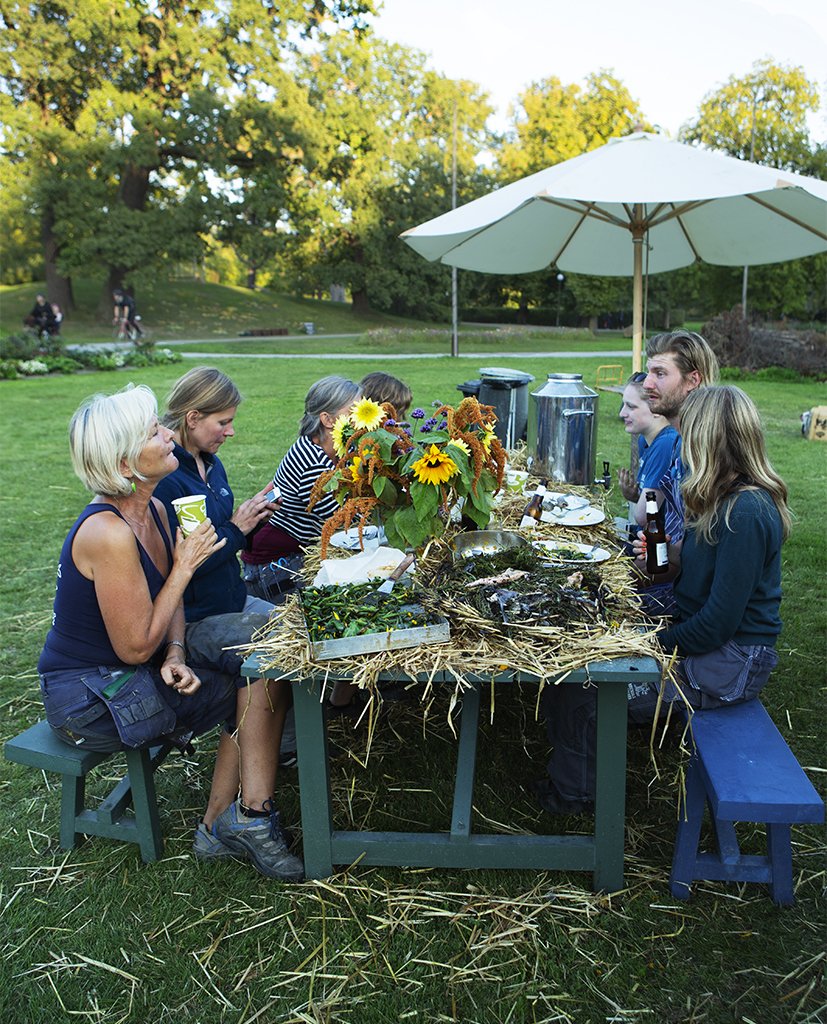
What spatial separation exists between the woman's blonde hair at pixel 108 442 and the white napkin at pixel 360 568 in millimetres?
694

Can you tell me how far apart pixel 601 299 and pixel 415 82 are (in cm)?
1504

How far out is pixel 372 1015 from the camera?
2.24m

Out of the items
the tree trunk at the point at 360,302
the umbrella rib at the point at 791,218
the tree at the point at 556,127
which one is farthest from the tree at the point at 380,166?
the umbrella rib at the point at 791,218

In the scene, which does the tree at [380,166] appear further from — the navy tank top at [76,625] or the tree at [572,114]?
the navy tank top at [76,625]

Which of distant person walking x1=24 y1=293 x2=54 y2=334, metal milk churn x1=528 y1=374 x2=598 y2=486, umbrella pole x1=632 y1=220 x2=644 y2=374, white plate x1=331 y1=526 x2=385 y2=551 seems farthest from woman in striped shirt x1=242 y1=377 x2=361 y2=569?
distant person walking x1=24 y1=293 x2=54 y2=334

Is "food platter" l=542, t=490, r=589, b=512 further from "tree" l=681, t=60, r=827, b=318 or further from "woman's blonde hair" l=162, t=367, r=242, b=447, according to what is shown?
"tree" l=681, t=60, r=827, b=318

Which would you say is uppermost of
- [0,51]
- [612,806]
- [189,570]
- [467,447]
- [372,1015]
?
Result: [0,51]

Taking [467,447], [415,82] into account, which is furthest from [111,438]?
[415,82]

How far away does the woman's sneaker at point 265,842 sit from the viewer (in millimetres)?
2748

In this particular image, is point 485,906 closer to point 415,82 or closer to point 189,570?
point 189,570

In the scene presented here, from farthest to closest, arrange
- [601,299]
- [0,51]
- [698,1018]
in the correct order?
[601,299] < [0,51] < [698,1018]

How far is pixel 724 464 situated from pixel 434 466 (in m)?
0.96

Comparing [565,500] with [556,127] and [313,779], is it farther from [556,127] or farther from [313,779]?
[556,127]

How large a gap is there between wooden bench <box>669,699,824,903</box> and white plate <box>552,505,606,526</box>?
106 cm
